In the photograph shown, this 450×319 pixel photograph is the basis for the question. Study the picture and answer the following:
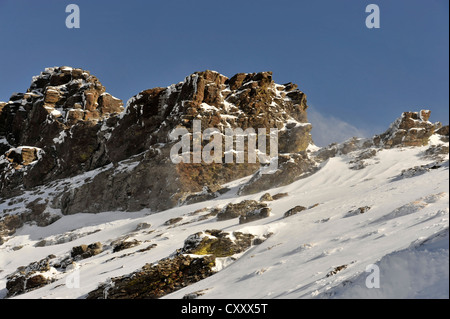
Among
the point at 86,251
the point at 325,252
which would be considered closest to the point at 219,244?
the point at 325,252

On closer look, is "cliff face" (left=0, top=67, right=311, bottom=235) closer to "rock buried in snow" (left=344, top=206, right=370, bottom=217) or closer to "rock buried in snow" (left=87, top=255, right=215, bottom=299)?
"rock buried in snow" (left=344, top=206, right=370, bottom=217)

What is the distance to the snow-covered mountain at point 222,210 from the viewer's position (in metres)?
11.2

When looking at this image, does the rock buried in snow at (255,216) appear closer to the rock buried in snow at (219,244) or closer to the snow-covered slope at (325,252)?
the snow-covered slope at (325,252)

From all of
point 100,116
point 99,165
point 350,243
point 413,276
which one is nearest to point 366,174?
point 350,243

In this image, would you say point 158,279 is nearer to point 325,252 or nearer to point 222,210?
point 325,252

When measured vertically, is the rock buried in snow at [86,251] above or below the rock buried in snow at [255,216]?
below

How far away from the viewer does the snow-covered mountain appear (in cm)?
1122

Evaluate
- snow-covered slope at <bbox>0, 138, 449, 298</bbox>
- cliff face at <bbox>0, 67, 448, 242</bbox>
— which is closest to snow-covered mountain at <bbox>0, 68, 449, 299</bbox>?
snow-covered slope at <bbox>0, 138, 449, 298</bbox>

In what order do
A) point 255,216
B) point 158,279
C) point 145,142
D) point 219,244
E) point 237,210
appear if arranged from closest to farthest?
point 158,279 → point 219,244 → point 255,216 → point 237,210 → point 145,142

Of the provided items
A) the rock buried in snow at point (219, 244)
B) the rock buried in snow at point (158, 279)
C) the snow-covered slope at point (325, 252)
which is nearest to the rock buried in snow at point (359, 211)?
the snow-covered slope at point (325, 252)

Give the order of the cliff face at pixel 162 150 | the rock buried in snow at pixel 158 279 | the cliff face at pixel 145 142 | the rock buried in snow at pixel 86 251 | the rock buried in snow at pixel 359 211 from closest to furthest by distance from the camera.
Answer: the rock buried in snow at pixel 158 279, the rock buried in snow at pixel 359 211, the rock buried in snow at pixel 86 251, the cliff face at pixel 162 150, the cliff face at pixel 145 142

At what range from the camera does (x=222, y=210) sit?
3055 cm

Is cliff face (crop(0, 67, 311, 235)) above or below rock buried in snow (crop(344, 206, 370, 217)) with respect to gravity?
above

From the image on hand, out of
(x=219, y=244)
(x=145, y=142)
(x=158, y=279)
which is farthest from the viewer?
(x=145, y=142)
